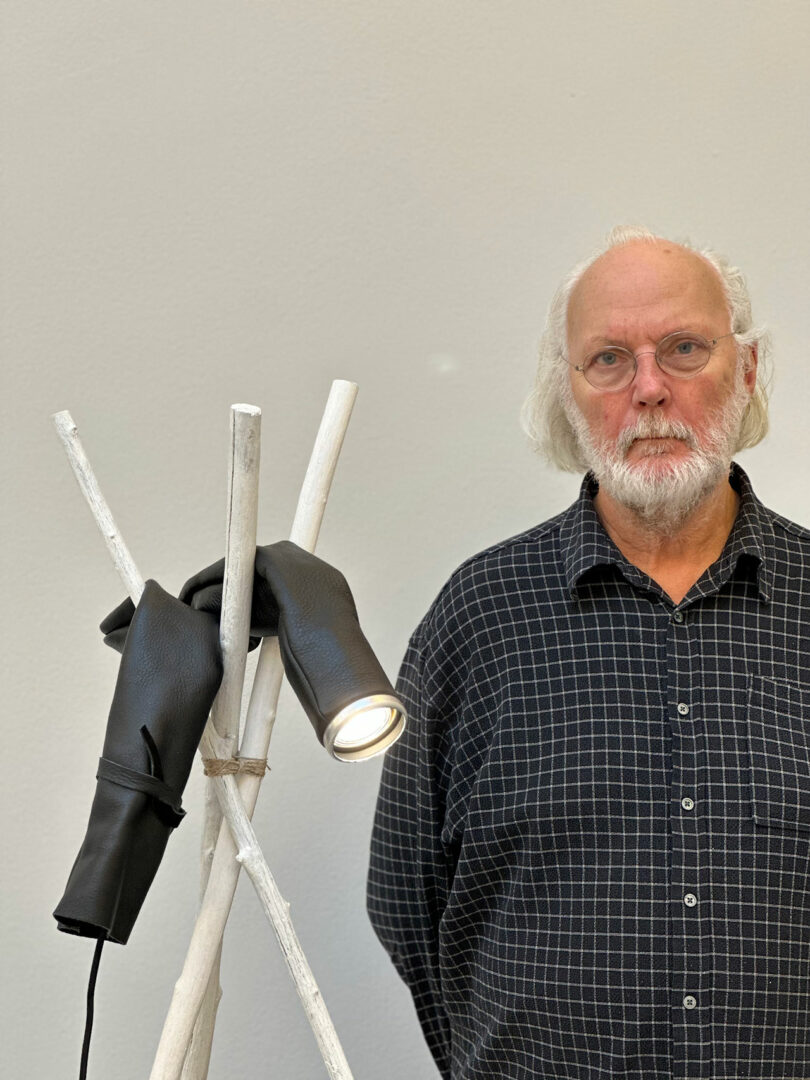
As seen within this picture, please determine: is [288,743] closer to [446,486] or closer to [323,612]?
[446,486]

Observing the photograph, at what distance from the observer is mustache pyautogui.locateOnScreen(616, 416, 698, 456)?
4.92ft

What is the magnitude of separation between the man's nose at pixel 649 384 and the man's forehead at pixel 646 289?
0.17 ft

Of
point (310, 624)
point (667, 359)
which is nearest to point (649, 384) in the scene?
point (667, 359)

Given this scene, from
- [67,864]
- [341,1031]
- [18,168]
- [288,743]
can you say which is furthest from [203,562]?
[341,1031]

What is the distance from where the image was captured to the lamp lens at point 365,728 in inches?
39.8

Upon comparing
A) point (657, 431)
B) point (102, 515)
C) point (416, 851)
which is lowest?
point (416, 851)

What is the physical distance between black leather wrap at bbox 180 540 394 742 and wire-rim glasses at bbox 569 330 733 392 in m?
0.63

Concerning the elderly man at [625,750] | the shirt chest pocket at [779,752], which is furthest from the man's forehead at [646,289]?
the shirt chest pocket at [779,752]

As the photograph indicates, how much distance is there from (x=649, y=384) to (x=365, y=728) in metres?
0.69

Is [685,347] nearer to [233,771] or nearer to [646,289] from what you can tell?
[646,289]

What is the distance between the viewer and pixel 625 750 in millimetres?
1440

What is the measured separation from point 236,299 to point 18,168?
372 mm

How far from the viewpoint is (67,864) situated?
5.62 ft

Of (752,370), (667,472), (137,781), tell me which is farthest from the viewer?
(752,370)
